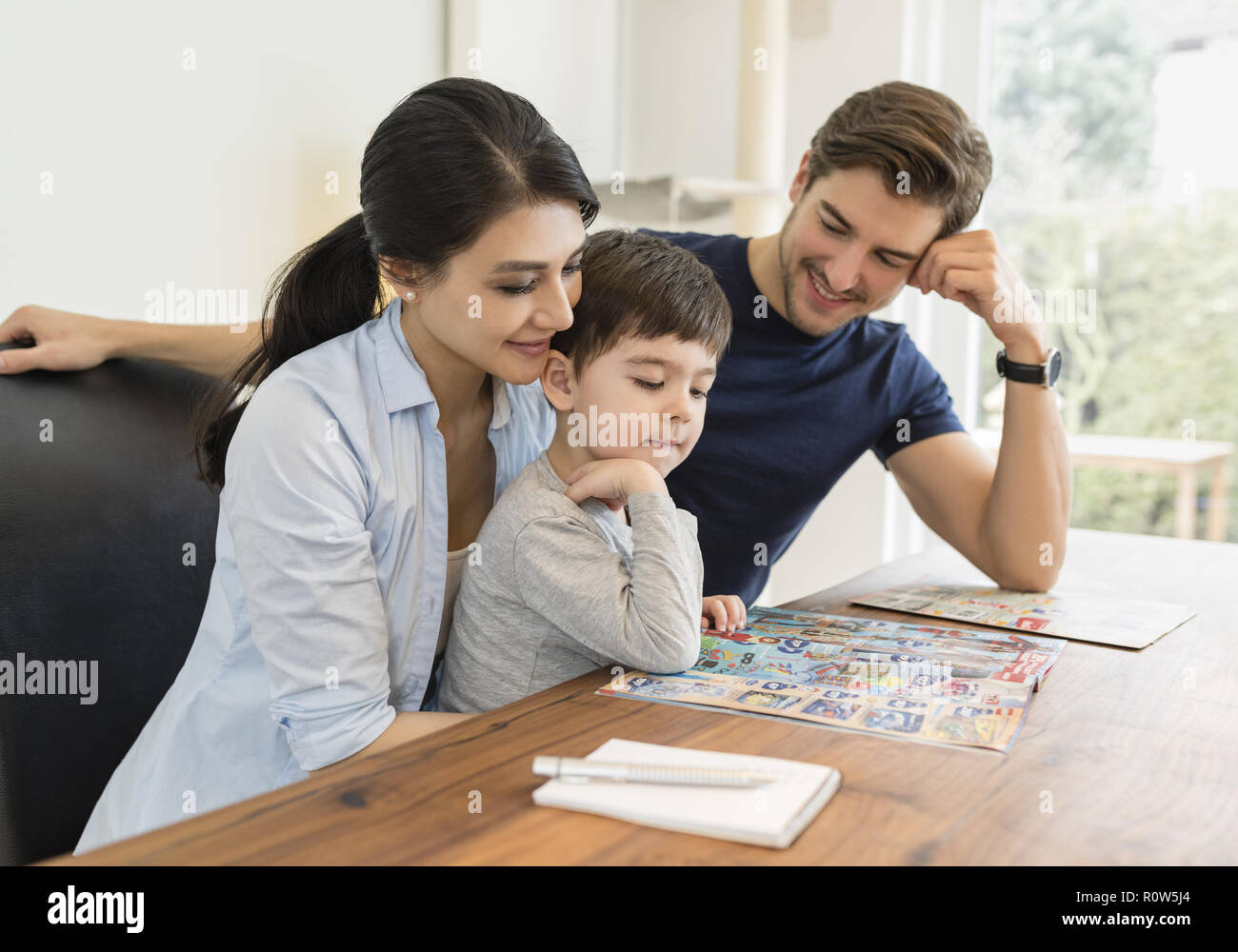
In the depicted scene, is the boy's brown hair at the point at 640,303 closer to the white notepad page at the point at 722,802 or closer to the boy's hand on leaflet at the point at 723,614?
the boy's hand on leaflet at the point at 723,614

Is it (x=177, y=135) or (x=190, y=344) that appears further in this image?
(x=177, y=135)

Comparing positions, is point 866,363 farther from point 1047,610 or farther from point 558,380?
point 558,380

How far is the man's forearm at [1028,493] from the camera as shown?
4.69ft

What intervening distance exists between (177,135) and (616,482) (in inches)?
47.8

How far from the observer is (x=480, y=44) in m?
2.32

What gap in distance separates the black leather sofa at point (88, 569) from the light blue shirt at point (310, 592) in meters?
0.04

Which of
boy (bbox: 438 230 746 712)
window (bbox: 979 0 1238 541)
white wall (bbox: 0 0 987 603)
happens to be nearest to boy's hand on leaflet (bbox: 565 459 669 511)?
boy (bbox: 438 230 746 712)

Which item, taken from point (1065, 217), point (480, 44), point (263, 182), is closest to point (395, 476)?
point (263, 182)

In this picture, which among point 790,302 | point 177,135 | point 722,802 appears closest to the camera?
point 722,802

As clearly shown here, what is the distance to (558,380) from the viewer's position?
1.14 meters

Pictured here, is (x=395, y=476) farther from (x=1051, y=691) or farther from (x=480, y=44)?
(x=480, y=44)

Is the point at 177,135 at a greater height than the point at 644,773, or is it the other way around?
the point at 177,135

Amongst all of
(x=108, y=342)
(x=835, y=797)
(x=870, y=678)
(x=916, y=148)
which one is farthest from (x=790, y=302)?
(x=835, y=797)

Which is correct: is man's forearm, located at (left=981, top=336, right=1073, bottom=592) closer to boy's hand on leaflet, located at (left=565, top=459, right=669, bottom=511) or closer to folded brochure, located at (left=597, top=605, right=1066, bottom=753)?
folded brochure, located at (left=597, top=605, right=1066, bottom=753)
